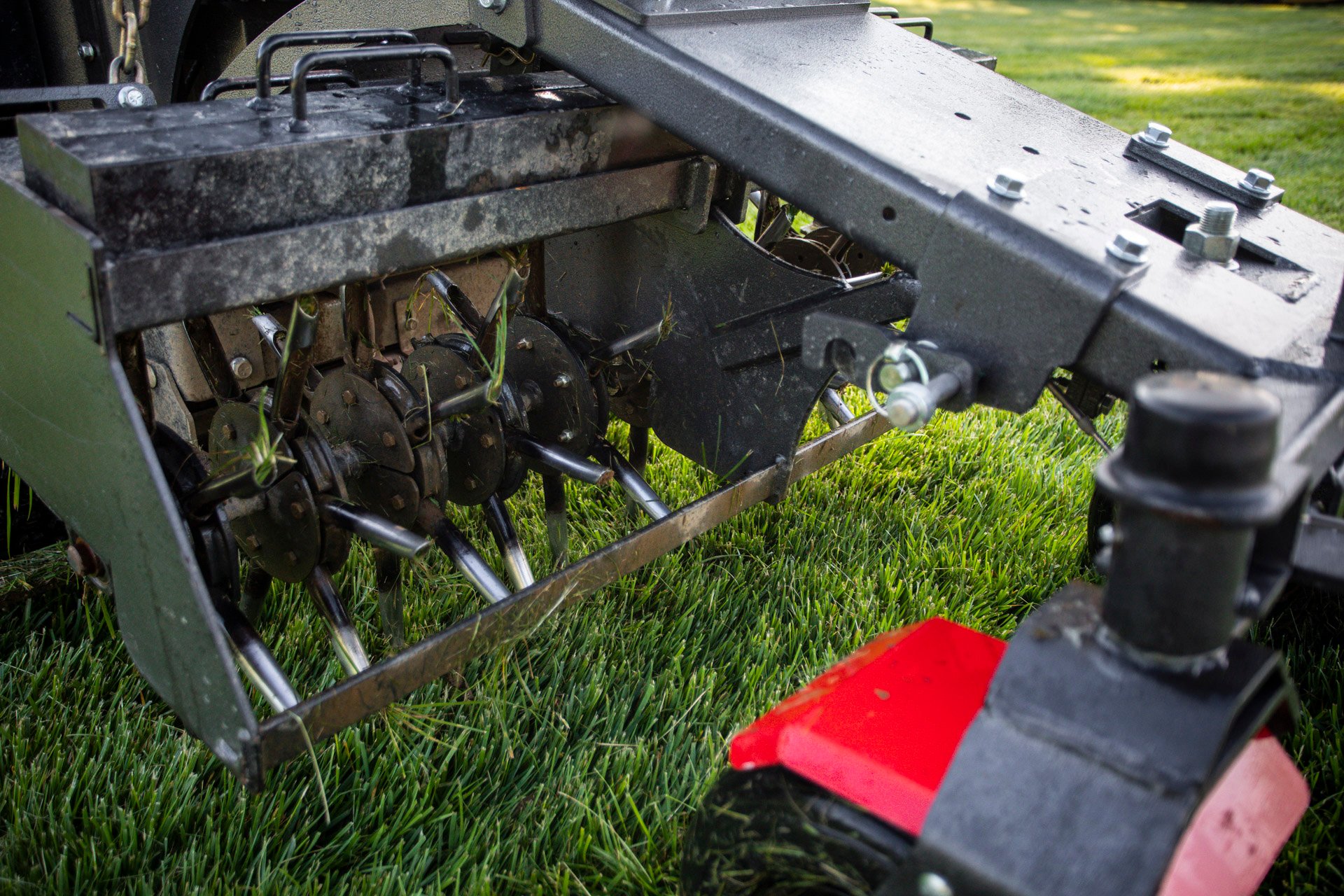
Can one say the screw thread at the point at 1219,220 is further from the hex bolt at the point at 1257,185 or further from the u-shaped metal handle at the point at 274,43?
the u-shaped metal handle at the point at 274,43

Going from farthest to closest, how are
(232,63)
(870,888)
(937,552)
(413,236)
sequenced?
(937,552)
(232,63)
(413,236)
(870,888)

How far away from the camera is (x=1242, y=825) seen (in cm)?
130

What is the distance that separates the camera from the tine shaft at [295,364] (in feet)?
5.84

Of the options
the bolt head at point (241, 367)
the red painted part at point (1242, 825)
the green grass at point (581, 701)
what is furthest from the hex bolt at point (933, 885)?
the bolt head at point (241, 367)

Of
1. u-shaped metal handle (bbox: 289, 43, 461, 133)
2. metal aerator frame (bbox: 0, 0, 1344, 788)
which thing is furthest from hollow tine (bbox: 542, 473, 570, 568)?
u-shaped metal handle (bbox: 289, 43, 461, 133)

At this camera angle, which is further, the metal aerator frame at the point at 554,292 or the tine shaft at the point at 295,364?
the tine shaft at the point at 295,364

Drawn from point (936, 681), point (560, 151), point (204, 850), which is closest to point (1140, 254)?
point (936, 681)

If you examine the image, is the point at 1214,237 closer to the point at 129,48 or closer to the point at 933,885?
the point at 933,885

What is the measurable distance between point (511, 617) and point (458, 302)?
0.66 metres

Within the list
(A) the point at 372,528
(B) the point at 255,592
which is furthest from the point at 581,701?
(B) the point at 255,592

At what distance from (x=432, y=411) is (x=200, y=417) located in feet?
2.61

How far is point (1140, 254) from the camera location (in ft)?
4.73

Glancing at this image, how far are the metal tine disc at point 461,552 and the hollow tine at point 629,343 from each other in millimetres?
466

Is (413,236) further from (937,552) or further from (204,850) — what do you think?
(937,552)
